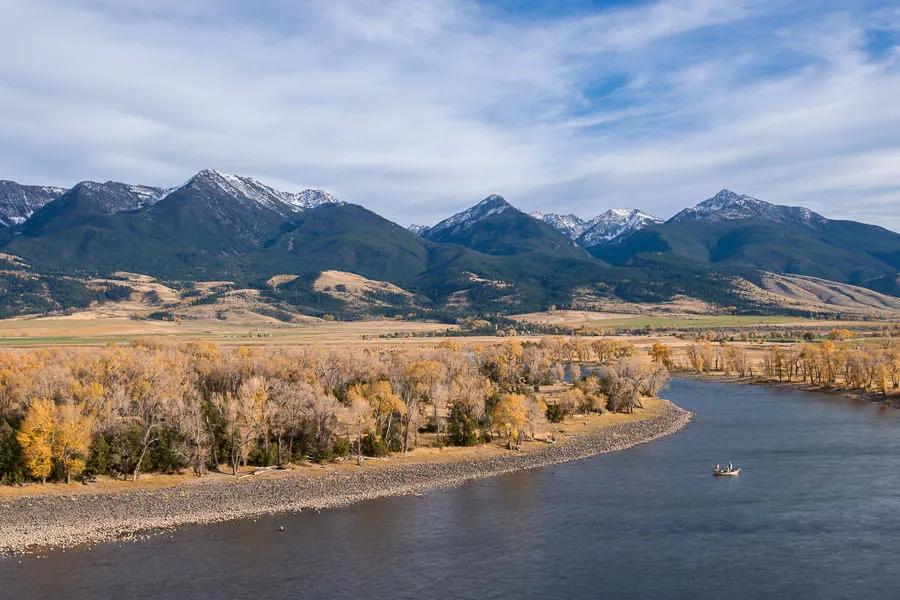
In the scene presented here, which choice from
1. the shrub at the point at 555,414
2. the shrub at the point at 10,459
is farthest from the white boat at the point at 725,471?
the shrub at the point at 10,459

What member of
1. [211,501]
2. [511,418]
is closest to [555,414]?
[511,418]

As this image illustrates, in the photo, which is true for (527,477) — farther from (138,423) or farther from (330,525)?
(138,423)

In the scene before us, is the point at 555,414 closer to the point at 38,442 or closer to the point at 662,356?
the point at 38,442

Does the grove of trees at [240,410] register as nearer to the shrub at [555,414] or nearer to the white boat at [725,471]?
the shrub at [555,414]

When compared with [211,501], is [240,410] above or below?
above

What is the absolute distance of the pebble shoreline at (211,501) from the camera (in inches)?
1946

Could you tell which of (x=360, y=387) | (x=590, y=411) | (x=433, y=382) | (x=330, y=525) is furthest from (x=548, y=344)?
(x=330, y=525)

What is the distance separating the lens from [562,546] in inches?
1889

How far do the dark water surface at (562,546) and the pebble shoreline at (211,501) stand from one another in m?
2.17

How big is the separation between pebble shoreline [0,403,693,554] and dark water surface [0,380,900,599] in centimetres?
217

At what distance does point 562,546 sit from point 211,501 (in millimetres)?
26228

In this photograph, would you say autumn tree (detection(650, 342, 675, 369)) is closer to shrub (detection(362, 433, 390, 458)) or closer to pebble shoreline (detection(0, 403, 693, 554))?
pebble shoreline (detection(0, 403, 693, 554))

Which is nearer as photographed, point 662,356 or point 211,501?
point 211,501

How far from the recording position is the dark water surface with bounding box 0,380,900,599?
4128 cm
